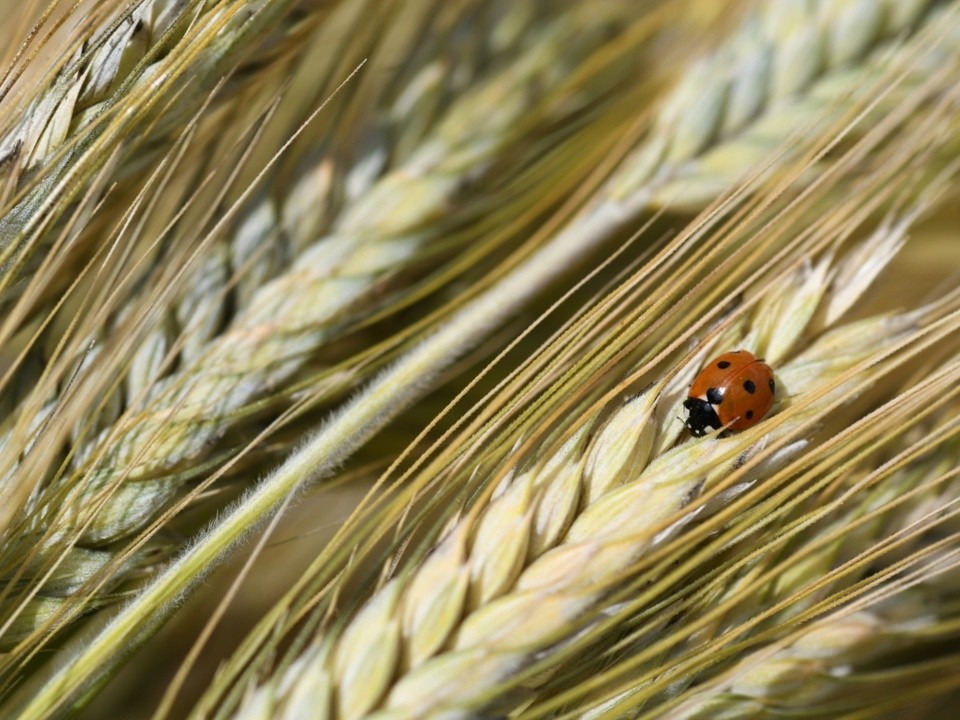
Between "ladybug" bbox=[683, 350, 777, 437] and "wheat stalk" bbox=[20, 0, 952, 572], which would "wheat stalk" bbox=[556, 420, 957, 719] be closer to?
"ladybug" bbox=[683, 350, 777, 437]

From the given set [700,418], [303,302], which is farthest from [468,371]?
[700,418]

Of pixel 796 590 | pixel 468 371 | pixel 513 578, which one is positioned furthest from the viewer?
pixel 468 371

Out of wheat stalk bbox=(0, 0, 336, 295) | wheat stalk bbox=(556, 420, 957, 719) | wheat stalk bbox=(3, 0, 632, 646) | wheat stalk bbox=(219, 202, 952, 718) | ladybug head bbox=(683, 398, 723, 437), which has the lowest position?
wheat stalk bbox=(556, 420, 957, 719)

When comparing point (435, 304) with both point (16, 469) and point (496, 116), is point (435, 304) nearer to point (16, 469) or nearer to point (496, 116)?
point (496, 116)

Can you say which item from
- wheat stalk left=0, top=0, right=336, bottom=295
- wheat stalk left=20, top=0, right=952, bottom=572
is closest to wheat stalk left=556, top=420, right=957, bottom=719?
wheat stalk left=20, top=0, right=952, bottom=572

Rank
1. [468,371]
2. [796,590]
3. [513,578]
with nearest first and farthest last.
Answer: [513,578] < [796,590] < [468,371]

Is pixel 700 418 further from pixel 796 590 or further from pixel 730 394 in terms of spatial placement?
pixel 796 590

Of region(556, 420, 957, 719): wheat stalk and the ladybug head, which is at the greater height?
the ladybug head


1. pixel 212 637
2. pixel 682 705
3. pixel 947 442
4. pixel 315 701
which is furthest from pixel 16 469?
pixel 947 442
